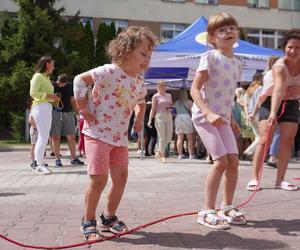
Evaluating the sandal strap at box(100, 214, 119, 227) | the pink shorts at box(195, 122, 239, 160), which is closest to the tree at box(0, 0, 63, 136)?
the pink shorts at box(195, 122, 239, 160)

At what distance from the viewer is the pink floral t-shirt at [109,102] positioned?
4.00 metres

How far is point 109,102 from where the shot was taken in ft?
13.2

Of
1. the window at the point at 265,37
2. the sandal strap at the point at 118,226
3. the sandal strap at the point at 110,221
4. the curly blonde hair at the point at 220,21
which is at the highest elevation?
the window at the point at 265,37

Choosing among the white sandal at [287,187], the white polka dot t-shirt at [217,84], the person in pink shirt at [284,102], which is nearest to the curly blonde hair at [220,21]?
the white polka dot t-shirt at [217,84]

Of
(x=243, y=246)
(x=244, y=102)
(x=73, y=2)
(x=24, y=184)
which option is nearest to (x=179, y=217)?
(x=243, y=246)

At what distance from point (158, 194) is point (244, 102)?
564 centimetres

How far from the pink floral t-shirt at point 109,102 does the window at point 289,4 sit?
115 ft

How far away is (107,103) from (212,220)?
1.31 meters

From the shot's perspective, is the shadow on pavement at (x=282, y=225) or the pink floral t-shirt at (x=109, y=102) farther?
the shadow on pavement at (x=282, y=225)

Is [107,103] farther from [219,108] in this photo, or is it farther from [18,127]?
[18,127]

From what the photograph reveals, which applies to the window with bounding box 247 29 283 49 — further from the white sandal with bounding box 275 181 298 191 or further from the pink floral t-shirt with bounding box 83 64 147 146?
the pink floral t-shirt with bounding box 83 64 147 146

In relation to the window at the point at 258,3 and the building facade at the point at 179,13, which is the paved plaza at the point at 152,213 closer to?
the building facade at the point at 179,13

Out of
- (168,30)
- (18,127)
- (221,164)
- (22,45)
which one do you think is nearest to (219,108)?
(221,164)

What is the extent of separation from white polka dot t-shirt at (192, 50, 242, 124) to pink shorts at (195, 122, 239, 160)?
0.24ft
